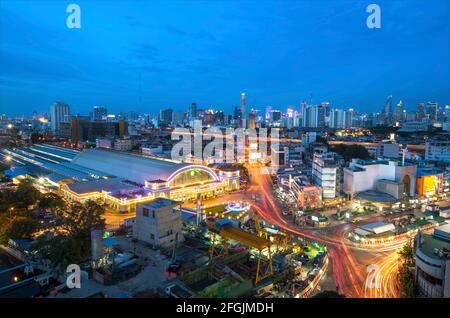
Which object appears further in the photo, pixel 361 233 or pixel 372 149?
pixel 372 149

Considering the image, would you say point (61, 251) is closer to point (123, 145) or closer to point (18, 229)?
point (18, 229)

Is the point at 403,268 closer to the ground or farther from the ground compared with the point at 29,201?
closer to the ground

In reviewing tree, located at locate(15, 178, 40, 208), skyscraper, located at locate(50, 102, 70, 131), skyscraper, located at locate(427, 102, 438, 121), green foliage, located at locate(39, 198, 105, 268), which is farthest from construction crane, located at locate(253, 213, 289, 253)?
skyscraper, located at locate(427, 102, 438, 121)

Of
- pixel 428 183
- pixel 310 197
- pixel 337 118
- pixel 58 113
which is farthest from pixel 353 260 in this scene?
pixel 58 113

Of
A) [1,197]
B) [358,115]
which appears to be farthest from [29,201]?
[358,115]

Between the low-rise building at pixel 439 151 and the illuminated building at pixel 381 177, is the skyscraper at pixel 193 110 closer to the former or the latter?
the low-rise building at pixel 439 151

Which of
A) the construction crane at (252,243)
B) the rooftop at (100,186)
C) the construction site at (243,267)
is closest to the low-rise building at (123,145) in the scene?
the rooftop at (100,186)
